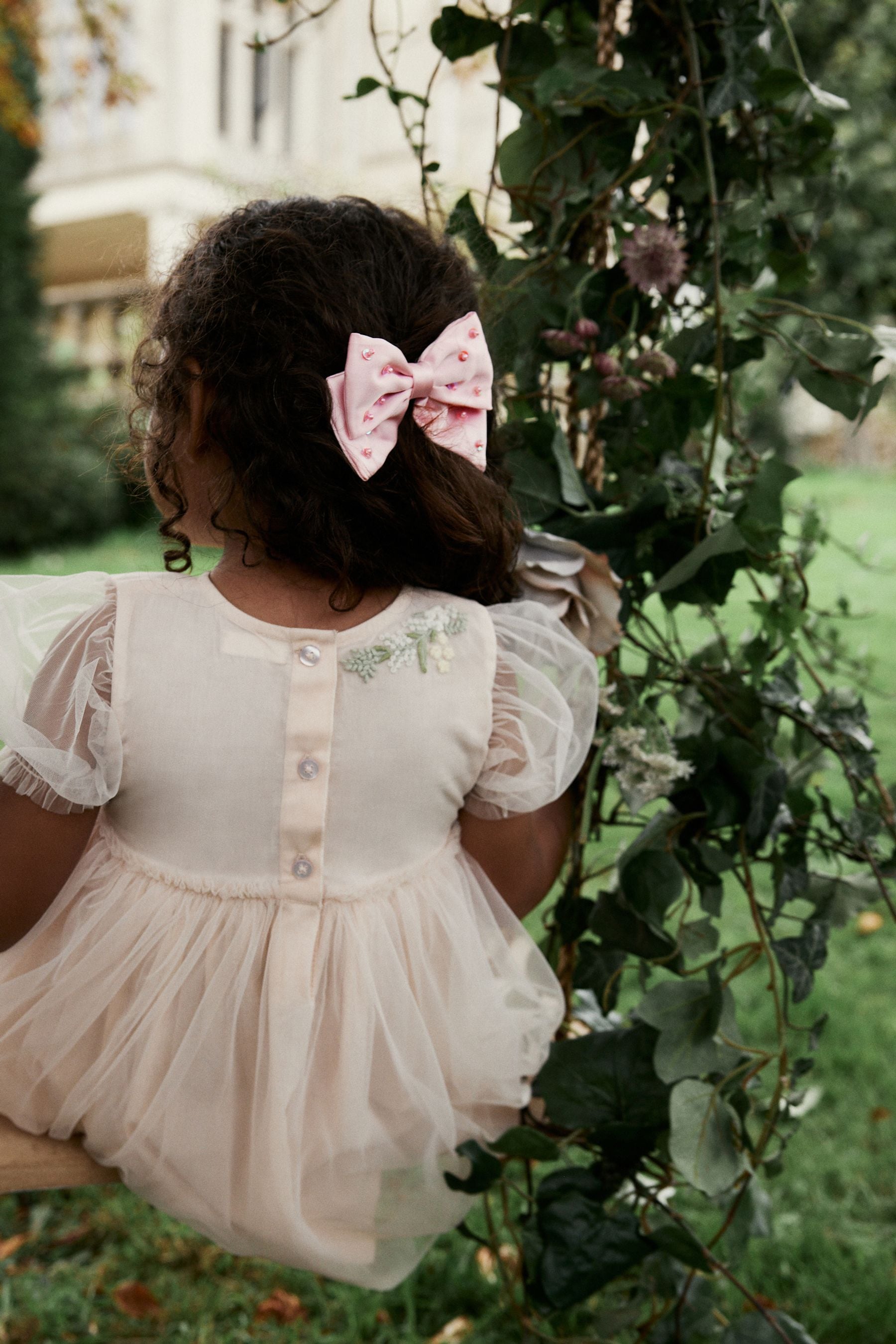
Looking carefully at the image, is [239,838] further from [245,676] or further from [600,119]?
[600,119]

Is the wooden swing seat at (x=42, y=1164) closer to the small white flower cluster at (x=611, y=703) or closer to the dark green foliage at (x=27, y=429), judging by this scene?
the small white flower cluster at (x=611, y=703)

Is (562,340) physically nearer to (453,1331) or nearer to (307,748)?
(307,748)

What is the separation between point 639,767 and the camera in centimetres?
112

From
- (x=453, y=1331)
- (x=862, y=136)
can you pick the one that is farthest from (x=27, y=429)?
(x=862, y=136)

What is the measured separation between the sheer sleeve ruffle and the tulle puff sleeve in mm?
353

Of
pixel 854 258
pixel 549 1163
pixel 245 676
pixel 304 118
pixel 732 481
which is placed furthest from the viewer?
pixel 304 118

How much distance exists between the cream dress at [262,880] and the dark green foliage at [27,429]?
580 centimetres

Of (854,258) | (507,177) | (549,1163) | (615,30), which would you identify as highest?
(615,30)

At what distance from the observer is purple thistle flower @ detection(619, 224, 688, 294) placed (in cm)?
117

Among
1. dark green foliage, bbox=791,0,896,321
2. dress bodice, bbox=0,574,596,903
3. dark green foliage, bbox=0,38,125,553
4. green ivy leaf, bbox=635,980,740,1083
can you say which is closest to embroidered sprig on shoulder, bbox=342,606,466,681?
dress bodice, bbox=0,574,596,903

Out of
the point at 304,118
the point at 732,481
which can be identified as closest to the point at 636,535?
the point at 732,481

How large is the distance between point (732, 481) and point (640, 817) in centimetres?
39

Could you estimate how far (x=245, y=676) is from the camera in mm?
1008

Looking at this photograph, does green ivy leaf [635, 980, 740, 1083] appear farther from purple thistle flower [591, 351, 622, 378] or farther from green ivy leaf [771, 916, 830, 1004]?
purple thistle flower [591, 351, 622, 378]
